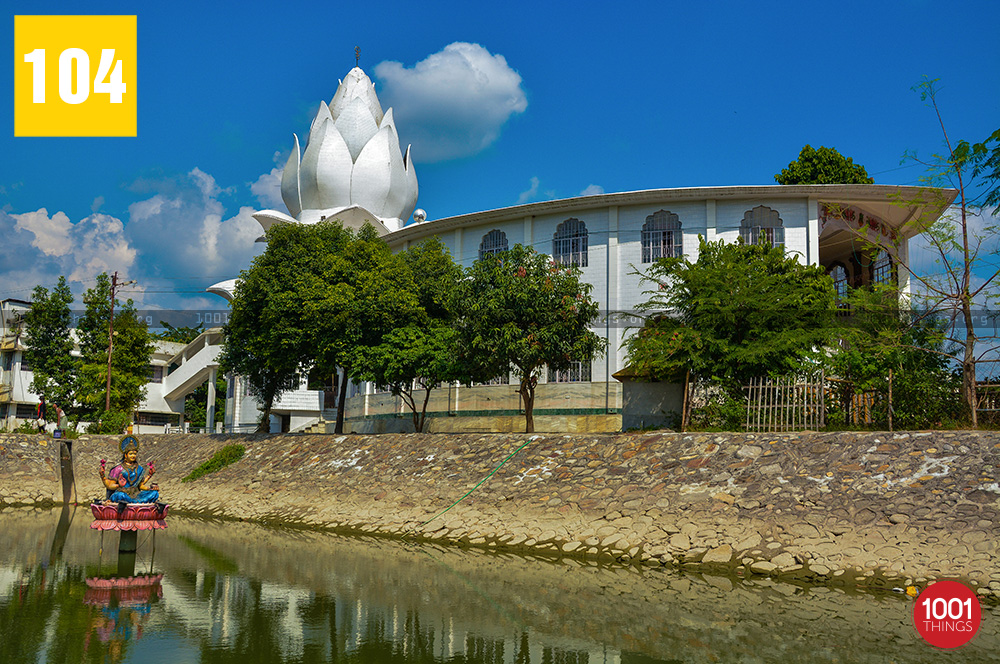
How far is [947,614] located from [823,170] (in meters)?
27.6

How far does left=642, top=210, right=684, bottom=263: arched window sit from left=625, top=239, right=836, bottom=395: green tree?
7.07m

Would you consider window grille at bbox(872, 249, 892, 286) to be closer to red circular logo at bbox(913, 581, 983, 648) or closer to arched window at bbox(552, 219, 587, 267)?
arched window at bbox(552, 219, 587, 267)

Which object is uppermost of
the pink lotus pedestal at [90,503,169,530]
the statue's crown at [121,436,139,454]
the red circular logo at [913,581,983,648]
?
the statue's crown at [121,436,139,454]

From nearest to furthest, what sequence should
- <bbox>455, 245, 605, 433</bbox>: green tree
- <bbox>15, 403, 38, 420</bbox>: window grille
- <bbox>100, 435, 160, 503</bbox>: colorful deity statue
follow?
<bbox>100, 435, 160, 503</bbox>: colorful deity statue, <bbox>455, 245, 605, 433</bbox>: green tree, <bbox>15, 403, 38, 420</bbox>: window grille

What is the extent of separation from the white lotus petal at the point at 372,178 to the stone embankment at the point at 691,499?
1958 cm

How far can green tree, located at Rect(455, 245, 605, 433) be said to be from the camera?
765 inches

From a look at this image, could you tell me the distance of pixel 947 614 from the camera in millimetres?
9547

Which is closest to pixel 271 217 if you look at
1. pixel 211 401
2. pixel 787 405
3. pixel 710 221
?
pixel 211 401

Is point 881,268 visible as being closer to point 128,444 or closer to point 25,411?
point 128,444

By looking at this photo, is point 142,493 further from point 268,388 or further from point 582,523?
point 268,388

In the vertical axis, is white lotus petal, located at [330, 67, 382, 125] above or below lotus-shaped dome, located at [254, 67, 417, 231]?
above

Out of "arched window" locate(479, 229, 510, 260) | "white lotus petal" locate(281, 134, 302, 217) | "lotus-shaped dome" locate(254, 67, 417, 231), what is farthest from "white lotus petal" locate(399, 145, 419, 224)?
"arched window" locate(479, 229, 510, 260)

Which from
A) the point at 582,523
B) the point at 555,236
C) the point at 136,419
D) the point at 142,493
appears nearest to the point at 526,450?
the point at 582,523

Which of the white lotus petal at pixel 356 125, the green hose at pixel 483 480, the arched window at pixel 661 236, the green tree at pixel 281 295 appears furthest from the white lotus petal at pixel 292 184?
the green hose at pixel 483 480
